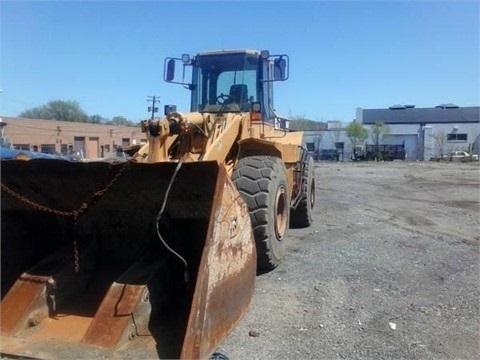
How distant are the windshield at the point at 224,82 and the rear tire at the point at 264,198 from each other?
153 centimetres

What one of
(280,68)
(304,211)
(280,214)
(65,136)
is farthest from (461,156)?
(280,214)

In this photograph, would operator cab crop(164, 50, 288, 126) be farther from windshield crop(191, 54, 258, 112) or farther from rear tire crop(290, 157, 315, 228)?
rear tire crop(290, 157, 315, 228)

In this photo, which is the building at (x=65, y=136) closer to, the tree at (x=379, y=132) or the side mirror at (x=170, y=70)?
the tree at (x=379, y=132)

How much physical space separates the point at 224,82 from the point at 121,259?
377cm

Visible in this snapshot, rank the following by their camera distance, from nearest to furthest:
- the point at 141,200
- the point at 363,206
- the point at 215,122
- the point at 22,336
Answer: the point at 22,336, the point at 141,200, the point at 215,122, the point at 363,206

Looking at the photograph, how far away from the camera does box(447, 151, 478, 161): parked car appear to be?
5277 cm

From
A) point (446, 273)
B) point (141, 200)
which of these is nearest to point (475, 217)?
point (446, 273)

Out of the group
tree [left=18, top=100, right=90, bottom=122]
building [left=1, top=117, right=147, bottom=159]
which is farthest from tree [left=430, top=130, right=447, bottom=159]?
tree [left=18, top=100, right=90, bottom=122]

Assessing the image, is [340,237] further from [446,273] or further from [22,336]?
[22,336]

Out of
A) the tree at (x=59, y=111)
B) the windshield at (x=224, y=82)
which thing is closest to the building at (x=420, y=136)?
the tree at (x=59, y=111)

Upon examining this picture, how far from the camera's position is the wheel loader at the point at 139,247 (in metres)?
3.81

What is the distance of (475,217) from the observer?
36.2ft

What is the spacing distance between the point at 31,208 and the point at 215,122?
224 centimetres

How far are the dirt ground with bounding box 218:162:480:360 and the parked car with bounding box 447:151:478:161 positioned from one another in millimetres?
47348
